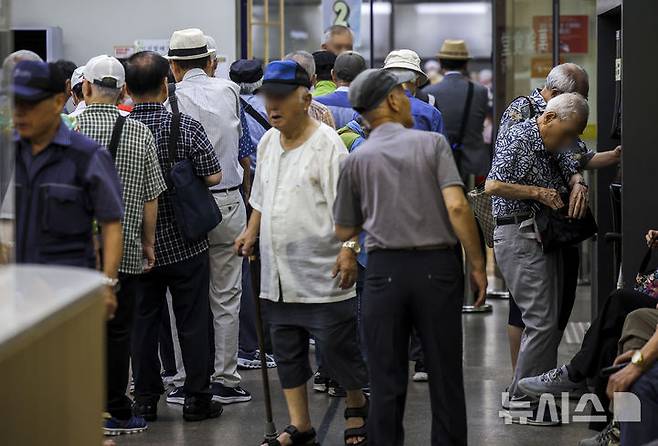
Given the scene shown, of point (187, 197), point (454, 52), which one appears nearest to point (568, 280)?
point (187, 197)

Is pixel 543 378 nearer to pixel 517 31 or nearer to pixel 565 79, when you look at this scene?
pixel 565 79

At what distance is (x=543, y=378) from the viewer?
6.52 metres

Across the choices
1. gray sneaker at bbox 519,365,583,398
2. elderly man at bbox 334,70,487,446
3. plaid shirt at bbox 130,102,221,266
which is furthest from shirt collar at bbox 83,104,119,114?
gray sneaker at bbox 519,365,583,398

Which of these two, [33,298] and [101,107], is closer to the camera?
[33,298]

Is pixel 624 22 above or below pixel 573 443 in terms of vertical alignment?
above

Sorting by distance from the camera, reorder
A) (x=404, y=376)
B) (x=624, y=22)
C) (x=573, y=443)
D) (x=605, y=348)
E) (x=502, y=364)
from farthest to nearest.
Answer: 1. (x=502, y=364)
2. (x=624, y=22)
3. (x=573, y=443)
4. (x=605, y=348)
5. (x=404, y=376)

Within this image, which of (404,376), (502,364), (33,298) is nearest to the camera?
(33,298)

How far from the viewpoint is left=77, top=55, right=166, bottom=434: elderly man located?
20.7 ft

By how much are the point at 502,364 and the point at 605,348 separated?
250cm

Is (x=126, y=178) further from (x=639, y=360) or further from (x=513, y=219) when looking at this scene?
(x=639, y=360)

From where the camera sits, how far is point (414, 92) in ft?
27.5

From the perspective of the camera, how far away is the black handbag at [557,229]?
265 inches

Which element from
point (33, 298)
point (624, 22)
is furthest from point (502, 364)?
point (33, 298)

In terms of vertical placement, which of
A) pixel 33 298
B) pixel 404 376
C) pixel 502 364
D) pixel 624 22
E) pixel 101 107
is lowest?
pixel 502 364
